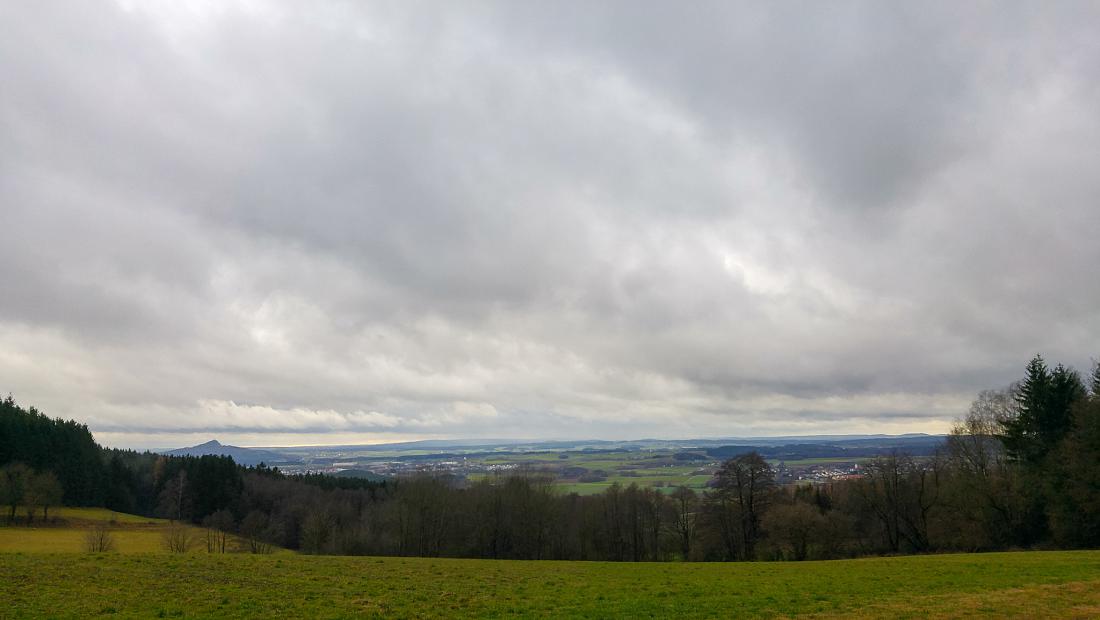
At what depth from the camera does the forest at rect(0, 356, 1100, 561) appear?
1923 inches

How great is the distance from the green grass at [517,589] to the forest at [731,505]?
75.2 feet

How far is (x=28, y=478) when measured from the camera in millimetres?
76125

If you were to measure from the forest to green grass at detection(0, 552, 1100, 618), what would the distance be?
902 inches

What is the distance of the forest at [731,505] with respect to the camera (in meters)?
48.8

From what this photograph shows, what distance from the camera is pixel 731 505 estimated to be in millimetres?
63750

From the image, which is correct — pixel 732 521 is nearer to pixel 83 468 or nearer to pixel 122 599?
pixel 122 599

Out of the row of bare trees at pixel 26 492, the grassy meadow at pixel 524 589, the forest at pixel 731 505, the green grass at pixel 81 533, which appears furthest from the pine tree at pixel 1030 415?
the row of bare trees at pixel 26 492

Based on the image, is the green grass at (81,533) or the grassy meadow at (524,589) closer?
the grassy meadow at (524,589)

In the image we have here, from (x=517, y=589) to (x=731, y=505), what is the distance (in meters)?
47.2

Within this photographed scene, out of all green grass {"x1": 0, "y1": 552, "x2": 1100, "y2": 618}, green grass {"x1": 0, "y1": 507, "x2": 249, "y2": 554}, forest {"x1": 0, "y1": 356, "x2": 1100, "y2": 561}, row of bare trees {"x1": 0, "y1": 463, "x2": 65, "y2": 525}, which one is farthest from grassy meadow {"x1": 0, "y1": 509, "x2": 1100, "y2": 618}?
row of bare trees {"x1": 0, "y1": 463, "x2": 65, "y2": 525}

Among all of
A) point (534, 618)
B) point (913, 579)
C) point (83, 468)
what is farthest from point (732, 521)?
point (83, 468)

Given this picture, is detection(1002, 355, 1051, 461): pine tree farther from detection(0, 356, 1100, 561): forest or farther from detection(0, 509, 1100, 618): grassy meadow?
detection(0, 509, 1100, 618): grassy meadow

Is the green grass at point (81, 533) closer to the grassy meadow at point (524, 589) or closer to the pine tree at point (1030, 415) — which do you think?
the grassy meadow at point (524, 589)

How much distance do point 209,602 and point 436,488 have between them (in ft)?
183
